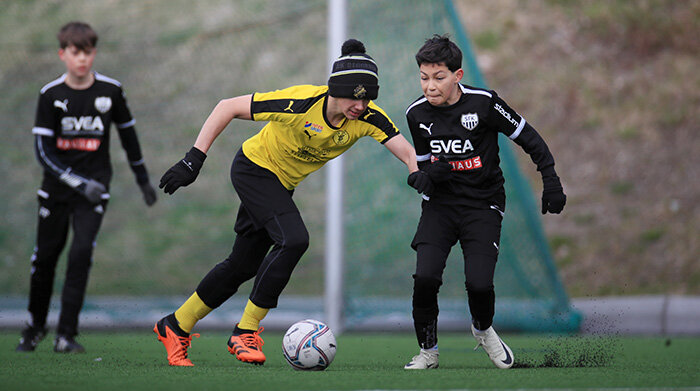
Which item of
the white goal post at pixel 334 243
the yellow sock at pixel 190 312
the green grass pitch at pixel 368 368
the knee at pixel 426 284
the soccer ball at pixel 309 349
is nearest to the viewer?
the green grass pitch at pixel 368 368

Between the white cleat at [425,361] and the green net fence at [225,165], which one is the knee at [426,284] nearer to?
the white cleat at [425,361]

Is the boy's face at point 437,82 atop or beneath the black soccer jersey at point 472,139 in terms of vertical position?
atop

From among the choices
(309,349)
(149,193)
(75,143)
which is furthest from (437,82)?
(75,143)

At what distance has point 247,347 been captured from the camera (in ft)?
14.7

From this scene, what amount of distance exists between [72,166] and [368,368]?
2531mm

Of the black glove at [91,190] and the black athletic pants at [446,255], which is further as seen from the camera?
the black glove at [91,190]

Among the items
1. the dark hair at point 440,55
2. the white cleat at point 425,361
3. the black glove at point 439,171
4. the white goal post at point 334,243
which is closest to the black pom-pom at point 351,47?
the dark hair at point 440,55

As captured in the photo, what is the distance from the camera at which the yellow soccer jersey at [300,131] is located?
456 cm

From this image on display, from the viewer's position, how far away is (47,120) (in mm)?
5676

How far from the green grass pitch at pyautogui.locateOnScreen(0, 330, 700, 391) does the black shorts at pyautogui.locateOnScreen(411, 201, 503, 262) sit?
0.64m

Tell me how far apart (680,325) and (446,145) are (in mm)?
4188

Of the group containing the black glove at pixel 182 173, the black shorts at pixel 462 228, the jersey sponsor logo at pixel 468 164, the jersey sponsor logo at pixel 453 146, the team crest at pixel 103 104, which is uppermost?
the team crest at pixel 103 104

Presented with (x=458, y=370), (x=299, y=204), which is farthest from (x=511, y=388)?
(x=299, y=204)

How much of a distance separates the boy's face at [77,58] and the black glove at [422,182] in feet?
8.04
